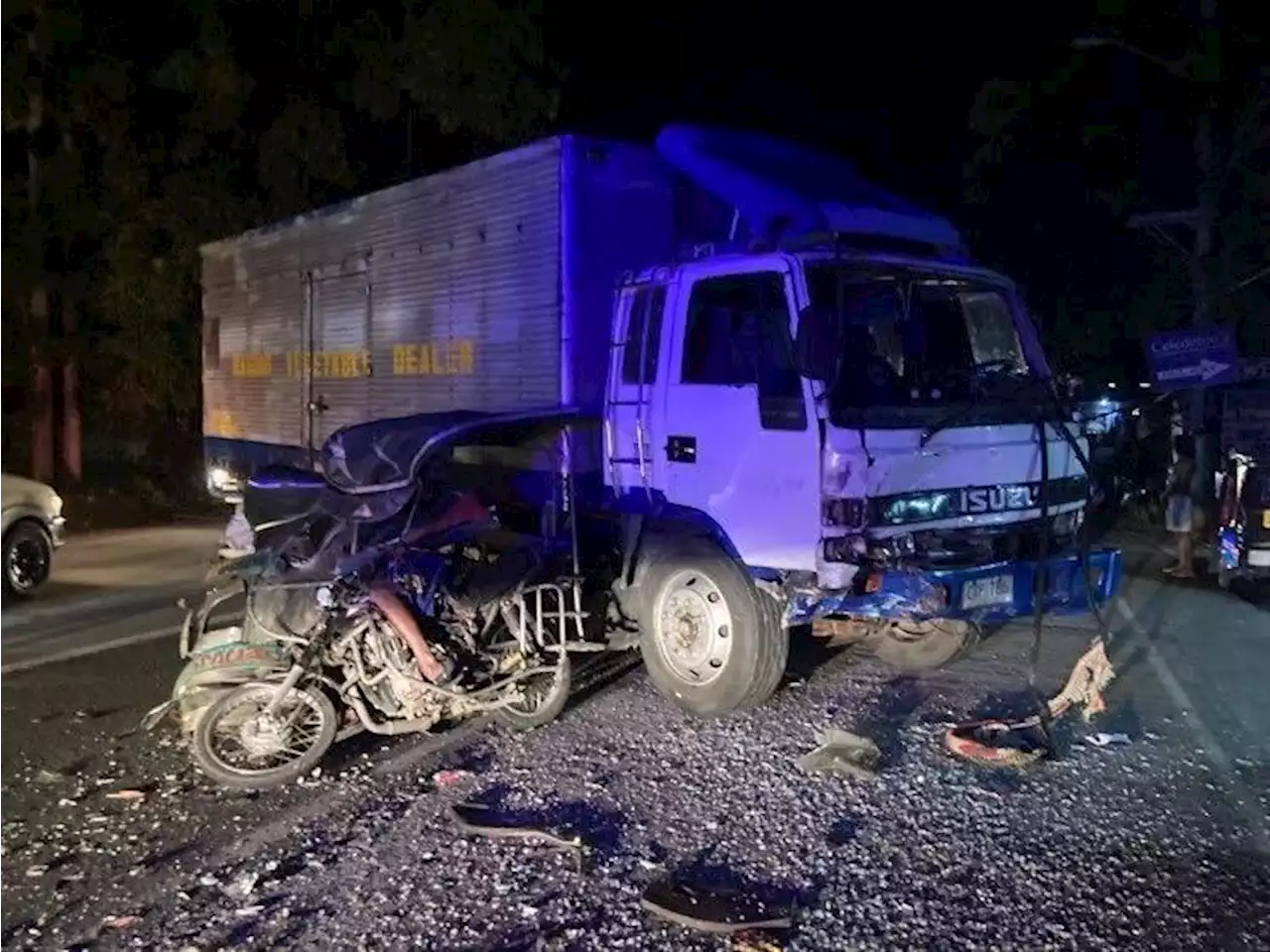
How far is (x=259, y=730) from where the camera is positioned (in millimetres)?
5969

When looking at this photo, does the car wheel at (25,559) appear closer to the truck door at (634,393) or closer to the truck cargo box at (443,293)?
the truck cargo box at (443,293)

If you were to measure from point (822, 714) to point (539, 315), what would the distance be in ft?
9.64

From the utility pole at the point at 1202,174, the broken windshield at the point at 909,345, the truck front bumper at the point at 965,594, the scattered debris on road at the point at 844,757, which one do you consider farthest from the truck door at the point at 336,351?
the utility pole at the point at 1202,174

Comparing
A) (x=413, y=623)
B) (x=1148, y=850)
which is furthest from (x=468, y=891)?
(x=1148, y=850)

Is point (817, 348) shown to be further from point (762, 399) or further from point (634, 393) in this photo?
point (634, 393)

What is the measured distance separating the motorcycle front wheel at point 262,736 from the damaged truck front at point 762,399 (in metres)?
1.85

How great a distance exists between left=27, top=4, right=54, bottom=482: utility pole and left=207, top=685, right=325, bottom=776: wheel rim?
13900 millimetres

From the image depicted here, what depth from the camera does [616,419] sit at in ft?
24.3

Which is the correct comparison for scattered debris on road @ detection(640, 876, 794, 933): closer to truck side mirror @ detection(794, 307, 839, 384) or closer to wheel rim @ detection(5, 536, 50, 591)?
truck side mirror @ detection(794, 307, 839, 384)

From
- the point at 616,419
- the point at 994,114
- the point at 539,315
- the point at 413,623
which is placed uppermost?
the point at 994,114

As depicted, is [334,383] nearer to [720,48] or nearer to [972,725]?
[972,725]

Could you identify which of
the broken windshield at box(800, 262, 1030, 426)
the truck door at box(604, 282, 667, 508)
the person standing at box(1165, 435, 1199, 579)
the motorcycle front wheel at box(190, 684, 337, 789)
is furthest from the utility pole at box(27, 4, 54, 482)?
the person standing at box(1165, 435, 1199, 579)

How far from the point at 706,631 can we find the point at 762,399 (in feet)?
4.24

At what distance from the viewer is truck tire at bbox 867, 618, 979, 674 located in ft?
25.0
